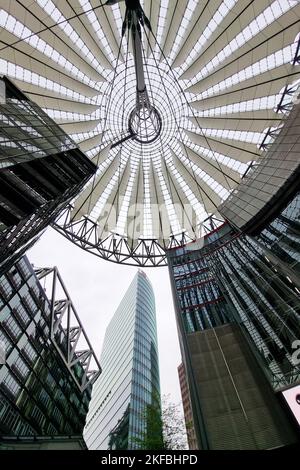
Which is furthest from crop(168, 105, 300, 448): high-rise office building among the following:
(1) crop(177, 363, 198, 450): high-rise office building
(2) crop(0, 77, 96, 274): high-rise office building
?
(2) crop(0, 77, 96, 274): high-rise office building

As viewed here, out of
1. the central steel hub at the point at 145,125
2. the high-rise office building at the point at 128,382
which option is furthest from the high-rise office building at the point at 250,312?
the high-rise office building at the point at 128,382

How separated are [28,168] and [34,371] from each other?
63.6ft

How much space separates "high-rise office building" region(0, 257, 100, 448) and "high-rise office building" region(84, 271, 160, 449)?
16017 millimetres

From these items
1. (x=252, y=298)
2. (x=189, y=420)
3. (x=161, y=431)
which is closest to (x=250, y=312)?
(x=252, y=298)

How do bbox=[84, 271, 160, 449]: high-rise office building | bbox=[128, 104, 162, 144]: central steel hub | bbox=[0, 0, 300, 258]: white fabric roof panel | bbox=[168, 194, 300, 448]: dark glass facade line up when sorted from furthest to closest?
bbox=[84, 271, 160, 449]: high-rise office building → bbox=[128, 104, 162, 144]: central steel hub → bbox=[168, 194, 300, 448]: dark glass facade → bbox=[0, 0, 300, 258]: white fabric roof panel

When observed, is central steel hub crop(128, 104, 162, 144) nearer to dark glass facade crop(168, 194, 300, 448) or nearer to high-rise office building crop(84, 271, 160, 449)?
dark glass facade crop(168, 194, 300, 448)

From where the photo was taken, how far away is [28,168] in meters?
15.3

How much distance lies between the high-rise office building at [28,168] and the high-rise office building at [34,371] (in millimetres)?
7454

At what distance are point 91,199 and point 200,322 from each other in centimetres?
A: 1719

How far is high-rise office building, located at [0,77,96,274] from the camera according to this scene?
1382 centimetres

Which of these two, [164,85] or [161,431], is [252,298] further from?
[164,85]

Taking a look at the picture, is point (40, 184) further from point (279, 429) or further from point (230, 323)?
point (279, 429)

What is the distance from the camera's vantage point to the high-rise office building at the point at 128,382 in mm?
47250
